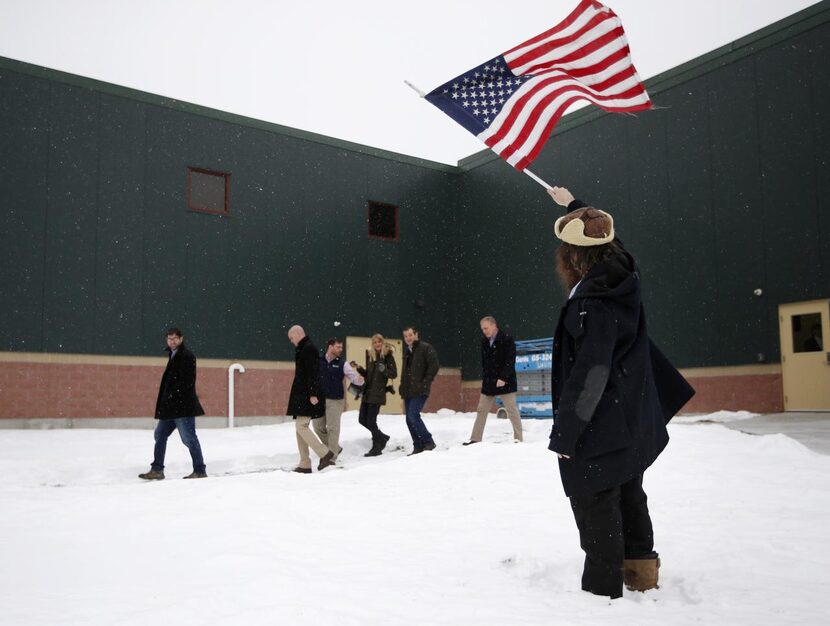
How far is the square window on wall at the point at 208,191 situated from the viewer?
1955 centimetres

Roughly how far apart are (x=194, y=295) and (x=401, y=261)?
657 centimetres

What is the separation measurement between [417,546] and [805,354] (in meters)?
13.0

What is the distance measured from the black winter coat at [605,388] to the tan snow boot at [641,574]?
1.75 feet

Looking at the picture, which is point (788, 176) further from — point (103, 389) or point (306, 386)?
point (103, 389)

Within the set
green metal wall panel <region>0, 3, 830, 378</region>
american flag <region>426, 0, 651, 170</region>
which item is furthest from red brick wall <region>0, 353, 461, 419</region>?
american flag <region>426, 0, 651, 170</region>

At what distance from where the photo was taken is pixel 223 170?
65.3 feet

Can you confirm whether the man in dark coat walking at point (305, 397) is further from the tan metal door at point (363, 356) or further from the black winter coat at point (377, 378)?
the tan metal door at point (363, 356)

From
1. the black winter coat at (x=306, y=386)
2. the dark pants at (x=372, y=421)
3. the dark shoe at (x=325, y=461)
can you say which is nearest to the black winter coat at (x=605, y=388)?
the black winter coat at (x=306, y=386)

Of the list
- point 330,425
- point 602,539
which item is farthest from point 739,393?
point 602,539

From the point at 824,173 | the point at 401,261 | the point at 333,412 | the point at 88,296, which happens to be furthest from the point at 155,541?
the point at 401,261

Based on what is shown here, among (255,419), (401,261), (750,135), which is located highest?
(750,135)

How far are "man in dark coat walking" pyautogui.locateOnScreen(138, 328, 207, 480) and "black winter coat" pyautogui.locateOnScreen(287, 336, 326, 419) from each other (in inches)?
51.7

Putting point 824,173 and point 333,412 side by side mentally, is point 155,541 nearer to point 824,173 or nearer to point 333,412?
point 333,412

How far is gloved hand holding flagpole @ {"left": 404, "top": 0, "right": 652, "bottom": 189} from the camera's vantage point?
244 inches
